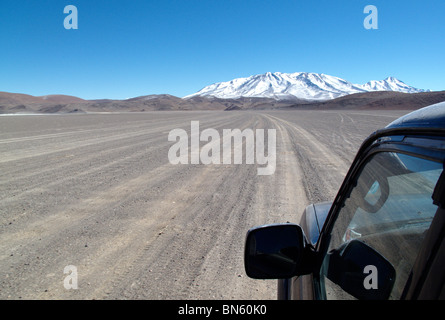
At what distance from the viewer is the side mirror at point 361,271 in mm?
1210

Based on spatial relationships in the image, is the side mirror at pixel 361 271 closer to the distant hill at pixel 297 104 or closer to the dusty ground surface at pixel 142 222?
the dusty ground surface at pixel 142 222

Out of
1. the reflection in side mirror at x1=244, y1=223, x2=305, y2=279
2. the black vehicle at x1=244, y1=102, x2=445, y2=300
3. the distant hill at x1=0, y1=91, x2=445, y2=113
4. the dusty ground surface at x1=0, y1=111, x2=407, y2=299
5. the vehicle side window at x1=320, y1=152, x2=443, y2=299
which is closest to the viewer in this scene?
the black vehicle at x1=244, y1=102, x2=445, y2=300

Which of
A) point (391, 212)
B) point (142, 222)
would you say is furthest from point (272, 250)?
point (142, 222)

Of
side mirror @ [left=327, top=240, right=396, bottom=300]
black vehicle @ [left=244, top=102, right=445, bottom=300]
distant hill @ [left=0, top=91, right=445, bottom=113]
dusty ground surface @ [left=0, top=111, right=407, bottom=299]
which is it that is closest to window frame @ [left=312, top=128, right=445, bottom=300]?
black vehicle @ [left=244, top=102, right=445, bottom=300]

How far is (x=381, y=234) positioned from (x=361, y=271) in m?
0.20

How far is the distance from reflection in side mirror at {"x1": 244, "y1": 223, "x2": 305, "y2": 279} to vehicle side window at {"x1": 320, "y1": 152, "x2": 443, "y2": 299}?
198 mm

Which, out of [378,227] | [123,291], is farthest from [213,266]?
[378,227]

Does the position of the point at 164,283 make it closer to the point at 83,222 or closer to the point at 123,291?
the point at 123,291

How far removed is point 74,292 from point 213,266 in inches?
56.5

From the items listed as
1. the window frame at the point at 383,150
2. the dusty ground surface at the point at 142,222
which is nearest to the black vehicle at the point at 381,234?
the window frame at the point at 383,150

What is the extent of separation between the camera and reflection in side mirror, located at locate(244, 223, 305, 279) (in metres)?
1.58

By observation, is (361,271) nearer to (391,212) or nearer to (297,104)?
(391,212)

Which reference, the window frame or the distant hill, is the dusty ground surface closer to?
the window frame
